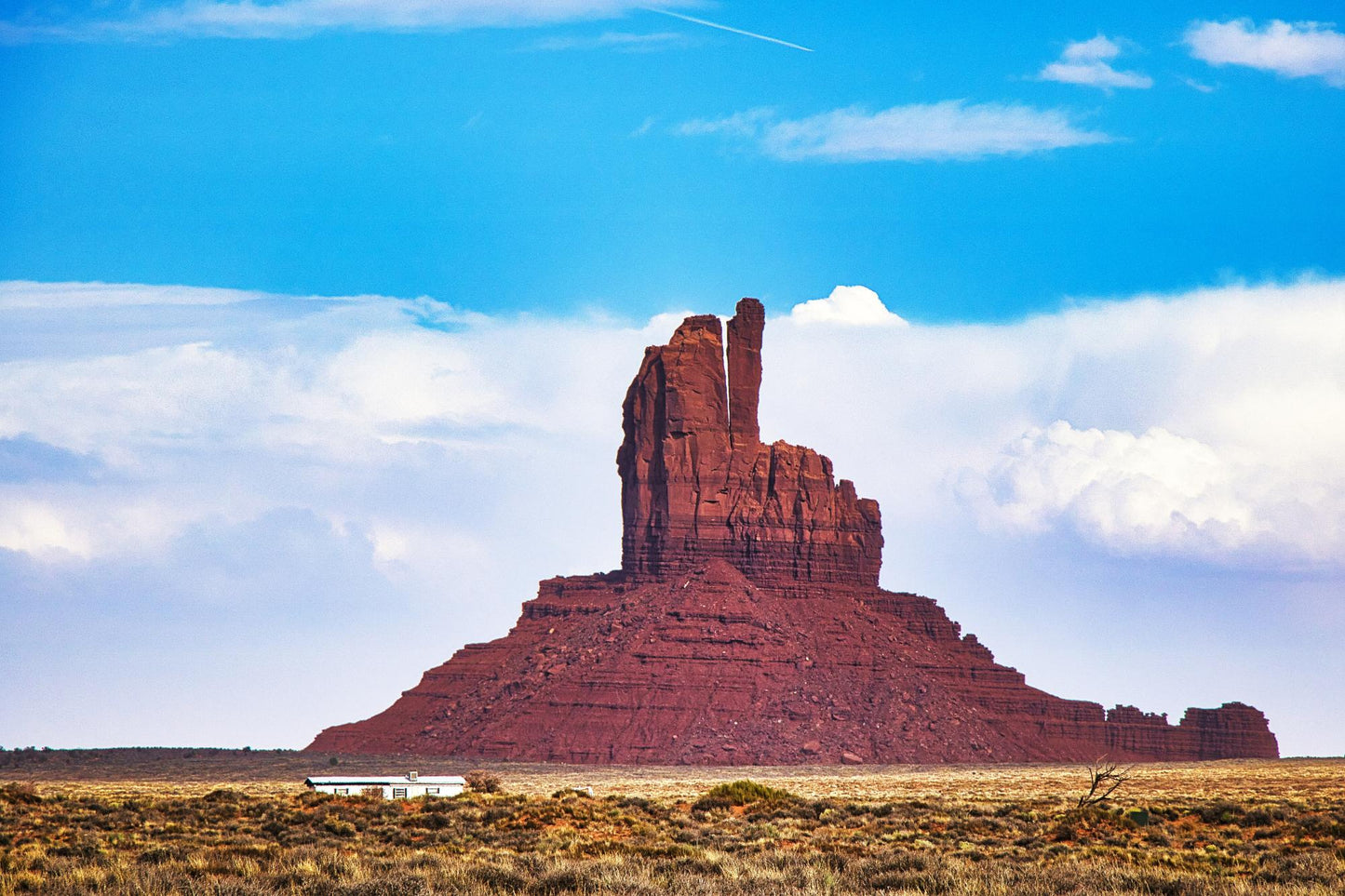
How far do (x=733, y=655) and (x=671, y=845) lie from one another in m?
100

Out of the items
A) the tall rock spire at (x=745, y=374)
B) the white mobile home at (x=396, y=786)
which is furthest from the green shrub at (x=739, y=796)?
the tall rock spire at (x=745, y=374)

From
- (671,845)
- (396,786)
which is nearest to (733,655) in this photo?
(396,786)

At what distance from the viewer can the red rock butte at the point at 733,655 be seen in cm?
13025

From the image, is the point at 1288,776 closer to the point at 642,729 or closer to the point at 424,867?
the point at 642,729

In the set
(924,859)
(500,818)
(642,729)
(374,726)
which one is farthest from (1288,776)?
(374,726)

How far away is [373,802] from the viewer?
5247 centimetres

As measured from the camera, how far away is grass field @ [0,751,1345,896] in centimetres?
2995

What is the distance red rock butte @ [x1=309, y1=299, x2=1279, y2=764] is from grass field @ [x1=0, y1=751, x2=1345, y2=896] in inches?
2495

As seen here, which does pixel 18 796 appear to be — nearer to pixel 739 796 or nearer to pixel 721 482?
pixel 739 796

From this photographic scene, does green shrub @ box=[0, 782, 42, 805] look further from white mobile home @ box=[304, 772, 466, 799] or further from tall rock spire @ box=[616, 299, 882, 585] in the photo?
tall rock spire @ box=[616, 299, 882, 585]

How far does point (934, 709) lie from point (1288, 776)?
46.4 meters

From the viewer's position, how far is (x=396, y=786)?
195ft

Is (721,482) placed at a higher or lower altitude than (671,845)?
higher

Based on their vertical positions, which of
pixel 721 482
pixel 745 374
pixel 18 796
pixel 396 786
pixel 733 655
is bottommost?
pixel 18 796
